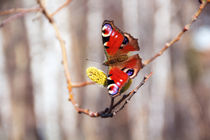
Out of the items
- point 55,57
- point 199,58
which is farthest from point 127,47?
point 199,58

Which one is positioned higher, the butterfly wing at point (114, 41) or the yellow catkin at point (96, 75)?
the butterfly wing at point (114, 41)

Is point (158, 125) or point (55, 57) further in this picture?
point (158, 125)

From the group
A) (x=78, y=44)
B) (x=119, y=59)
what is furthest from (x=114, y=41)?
(x=78, y=44)

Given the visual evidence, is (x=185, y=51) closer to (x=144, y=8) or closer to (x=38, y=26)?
(x=144, y=8)

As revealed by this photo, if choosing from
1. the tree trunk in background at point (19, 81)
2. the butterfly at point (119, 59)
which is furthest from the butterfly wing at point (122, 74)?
the tree trunk in background at point (19, 81)

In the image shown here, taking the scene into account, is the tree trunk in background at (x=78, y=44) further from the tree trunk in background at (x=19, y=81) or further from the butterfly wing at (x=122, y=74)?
the butterfly wing at (x=122, y=74)

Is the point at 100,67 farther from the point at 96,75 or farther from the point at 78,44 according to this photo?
the point at 96,75
